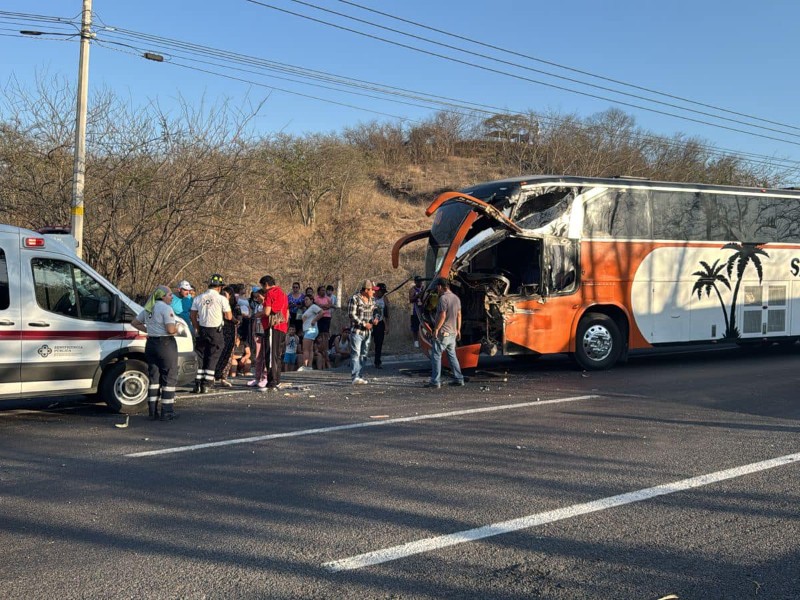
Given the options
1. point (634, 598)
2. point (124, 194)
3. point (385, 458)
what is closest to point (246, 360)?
point (124, 194)

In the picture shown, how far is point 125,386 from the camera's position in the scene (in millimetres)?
9938

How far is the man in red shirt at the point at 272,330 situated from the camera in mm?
12000

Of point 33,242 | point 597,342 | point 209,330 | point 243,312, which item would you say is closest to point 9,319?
point 33,242

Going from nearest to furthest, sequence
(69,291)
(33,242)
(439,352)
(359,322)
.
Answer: (33,242)
(69,291)
(439,352)
(359,322)

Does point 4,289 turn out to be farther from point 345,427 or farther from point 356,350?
point 356,350

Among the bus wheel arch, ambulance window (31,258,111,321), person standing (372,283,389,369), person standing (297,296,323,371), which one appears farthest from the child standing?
the bus wheel arch

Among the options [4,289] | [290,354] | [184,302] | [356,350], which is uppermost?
[4,289]

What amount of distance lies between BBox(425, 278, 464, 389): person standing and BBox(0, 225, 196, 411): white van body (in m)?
4.03

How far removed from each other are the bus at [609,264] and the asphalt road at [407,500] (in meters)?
3.23

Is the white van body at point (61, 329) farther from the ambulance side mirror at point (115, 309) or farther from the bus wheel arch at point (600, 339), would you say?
the bus wheel arch at point (600, 339)

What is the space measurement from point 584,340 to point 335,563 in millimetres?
10332

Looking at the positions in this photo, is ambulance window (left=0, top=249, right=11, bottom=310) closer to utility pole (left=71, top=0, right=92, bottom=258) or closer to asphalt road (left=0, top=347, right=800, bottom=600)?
asphalt road (left=0, top=347, right=800, bottom=600)

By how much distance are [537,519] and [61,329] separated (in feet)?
22.1

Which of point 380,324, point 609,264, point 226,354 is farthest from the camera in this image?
point 380,324
